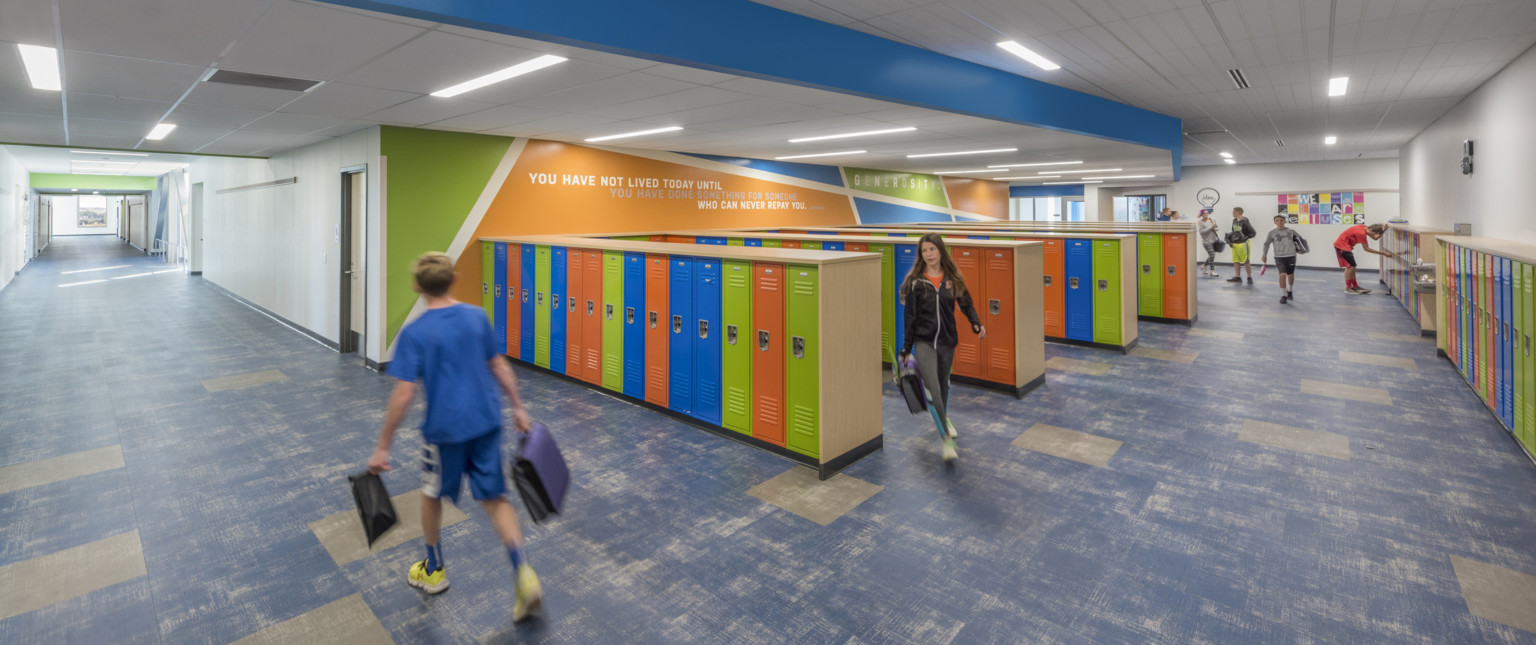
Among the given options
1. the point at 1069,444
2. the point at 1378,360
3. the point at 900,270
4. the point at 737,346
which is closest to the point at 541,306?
the point at 737,346

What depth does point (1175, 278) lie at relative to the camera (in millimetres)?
9500

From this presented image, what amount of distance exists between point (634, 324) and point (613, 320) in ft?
1.18

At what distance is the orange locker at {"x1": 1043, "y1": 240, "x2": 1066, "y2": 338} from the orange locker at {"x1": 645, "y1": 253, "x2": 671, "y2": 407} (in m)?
5.18

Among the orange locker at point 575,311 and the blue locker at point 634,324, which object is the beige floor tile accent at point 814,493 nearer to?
the blue locker at point 634,324

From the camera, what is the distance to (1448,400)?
559 cm

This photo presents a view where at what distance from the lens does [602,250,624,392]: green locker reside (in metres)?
6.04

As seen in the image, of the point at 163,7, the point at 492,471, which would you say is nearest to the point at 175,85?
the point at 163,7

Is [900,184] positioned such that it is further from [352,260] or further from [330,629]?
[330,629]

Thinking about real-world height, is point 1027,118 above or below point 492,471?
above

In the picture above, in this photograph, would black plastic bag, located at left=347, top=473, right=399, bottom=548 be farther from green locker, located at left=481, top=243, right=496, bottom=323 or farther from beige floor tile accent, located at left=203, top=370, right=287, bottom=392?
green locker, located at left=481, top=243, right=496, bottom=323

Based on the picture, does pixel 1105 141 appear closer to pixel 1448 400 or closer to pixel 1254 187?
pixel 1448 400

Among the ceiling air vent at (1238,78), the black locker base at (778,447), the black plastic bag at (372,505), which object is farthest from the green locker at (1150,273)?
the black plastic bag at (372,505)

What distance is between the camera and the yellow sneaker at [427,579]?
9.53ft

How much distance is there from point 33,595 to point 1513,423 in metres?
8.16
